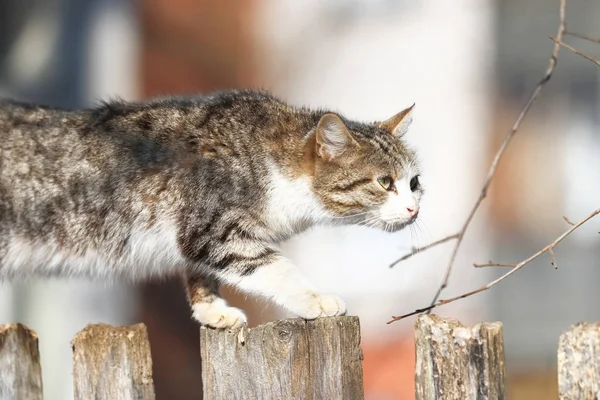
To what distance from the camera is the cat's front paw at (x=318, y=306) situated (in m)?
3.04

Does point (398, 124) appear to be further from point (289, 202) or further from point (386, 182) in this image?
point (289, 202)

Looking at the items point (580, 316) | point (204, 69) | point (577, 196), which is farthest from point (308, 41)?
point (580, 316)

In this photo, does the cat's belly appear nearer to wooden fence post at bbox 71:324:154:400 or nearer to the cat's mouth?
the cat's mouth

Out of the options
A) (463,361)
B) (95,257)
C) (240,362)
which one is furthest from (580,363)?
(95,257)

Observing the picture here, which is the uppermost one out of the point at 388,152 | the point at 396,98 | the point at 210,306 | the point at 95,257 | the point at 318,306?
the point at 396,98

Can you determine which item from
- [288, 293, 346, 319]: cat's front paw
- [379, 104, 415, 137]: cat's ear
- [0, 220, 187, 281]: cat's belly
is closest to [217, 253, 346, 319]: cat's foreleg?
[288, 293, 346, 319]: cat's front paw

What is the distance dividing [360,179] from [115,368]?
1.32 metres

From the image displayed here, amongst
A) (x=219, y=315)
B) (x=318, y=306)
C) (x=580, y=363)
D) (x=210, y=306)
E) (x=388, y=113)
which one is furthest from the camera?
(x=388, y=113)

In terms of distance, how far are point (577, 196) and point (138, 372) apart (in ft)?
14.7

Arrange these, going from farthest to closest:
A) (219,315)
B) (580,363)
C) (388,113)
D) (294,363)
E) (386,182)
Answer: (388,113) → (386,182) → (219,315) → (294,363) → (580,363)

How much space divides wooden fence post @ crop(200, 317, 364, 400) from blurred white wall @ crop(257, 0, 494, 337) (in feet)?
11.7

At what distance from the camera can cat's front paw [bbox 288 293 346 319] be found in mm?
3043

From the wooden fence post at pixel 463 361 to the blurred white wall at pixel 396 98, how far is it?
3673mm

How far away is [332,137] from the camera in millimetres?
3525
